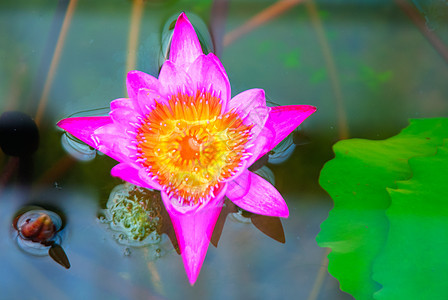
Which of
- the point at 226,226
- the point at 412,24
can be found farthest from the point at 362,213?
the point at 412,24

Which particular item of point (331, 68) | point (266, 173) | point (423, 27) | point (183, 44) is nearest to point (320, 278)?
point (266, 173)

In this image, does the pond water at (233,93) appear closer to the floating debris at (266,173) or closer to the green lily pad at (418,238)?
the floating debris at (266,173)

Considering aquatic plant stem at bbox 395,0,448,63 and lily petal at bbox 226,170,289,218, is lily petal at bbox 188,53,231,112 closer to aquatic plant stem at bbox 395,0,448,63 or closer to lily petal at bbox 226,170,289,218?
lily petal at bbox 226,170,289,218

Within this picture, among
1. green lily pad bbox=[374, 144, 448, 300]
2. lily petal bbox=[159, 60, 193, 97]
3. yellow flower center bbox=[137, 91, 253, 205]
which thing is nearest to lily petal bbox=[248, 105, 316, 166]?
yellow flower center bbox=[137, 91, 253, 205]

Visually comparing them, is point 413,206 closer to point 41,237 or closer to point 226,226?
point 226,226

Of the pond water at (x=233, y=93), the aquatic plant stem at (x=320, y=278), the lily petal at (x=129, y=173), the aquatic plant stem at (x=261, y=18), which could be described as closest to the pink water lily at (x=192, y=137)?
the lily petal at (x=129, y=173)

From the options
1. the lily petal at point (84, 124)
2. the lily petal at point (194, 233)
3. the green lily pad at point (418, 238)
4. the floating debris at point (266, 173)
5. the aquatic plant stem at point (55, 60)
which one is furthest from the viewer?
the aquatic plant stem at point (55, 60)

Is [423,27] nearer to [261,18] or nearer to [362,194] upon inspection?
[261,18]
